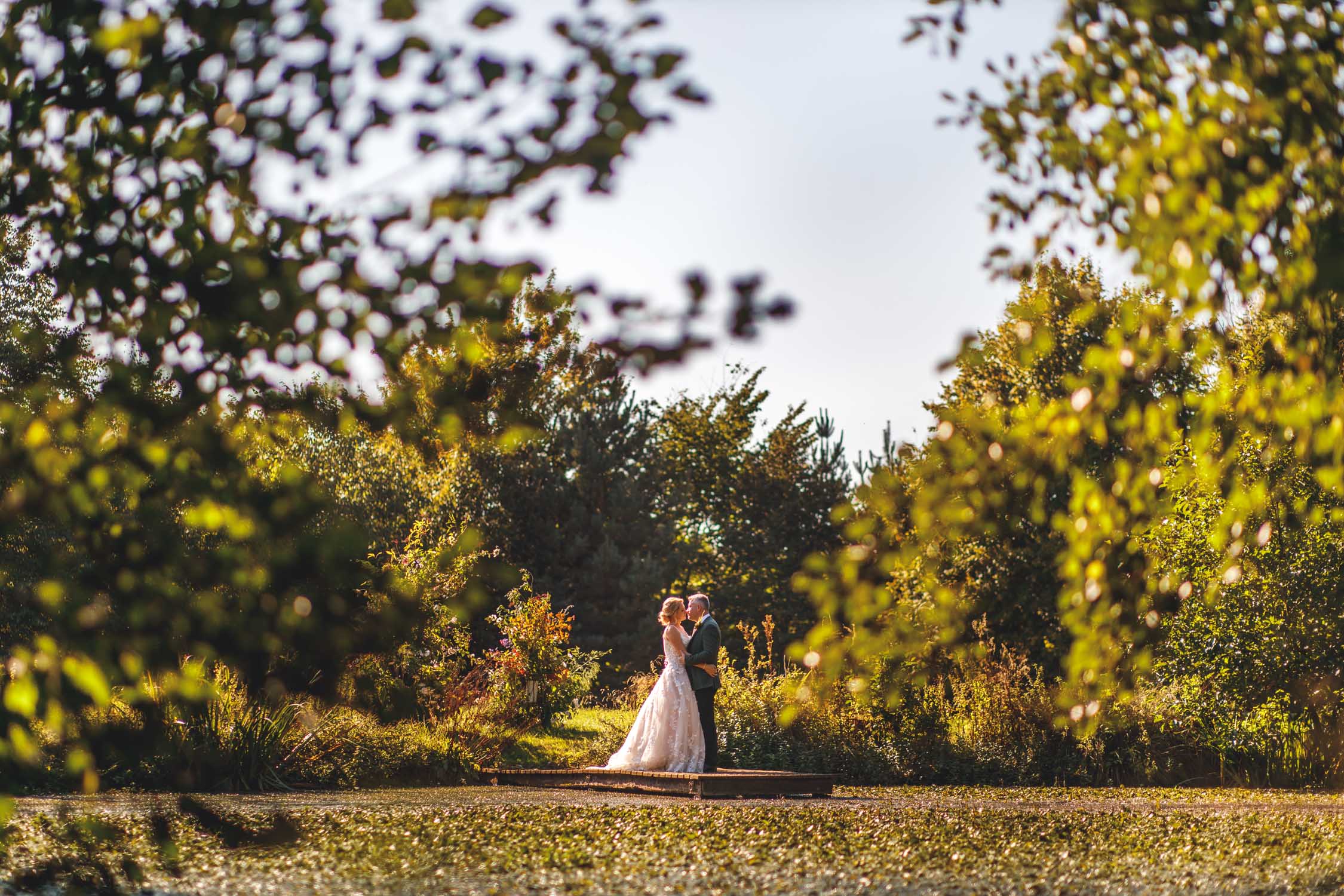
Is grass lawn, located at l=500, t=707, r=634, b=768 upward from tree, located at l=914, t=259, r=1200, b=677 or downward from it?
downward

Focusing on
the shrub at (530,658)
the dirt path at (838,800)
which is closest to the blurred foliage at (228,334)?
the dirt path at (838,800)

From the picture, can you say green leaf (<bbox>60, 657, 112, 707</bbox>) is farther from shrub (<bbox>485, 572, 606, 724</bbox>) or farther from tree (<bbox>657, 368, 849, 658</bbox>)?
tree (<bbox>657, 368, 849, 658</bbox>)

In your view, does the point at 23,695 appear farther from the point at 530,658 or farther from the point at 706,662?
the point at 530,658

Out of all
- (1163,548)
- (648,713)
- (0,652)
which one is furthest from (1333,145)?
(1163,548)

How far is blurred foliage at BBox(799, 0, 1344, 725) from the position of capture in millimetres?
3273

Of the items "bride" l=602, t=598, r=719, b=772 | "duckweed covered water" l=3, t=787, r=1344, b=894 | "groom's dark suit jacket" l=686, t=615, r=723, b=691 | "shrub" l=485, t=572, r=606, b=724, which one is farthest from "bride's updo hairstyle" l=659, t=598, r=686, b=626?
"shrub" l=485, t=572, r=606, b=724

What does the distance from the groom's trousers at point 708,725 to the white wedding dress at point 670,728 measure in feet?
0.46

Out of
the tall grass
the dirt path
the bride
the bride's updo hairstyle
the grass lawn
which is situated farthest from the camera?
the grass lawn

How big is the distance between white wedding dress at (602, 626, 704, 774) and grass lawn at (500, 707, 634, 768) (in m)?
2.15

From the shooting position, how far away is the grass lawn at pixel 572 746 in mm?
17469

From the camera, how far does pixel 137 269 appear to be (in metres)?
3.15

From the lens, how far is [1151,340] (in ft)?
12.2

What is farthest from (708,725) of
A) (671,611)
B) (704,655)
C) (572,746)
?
(572,746)

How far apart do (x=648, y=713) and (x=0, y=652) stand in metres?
8.73
